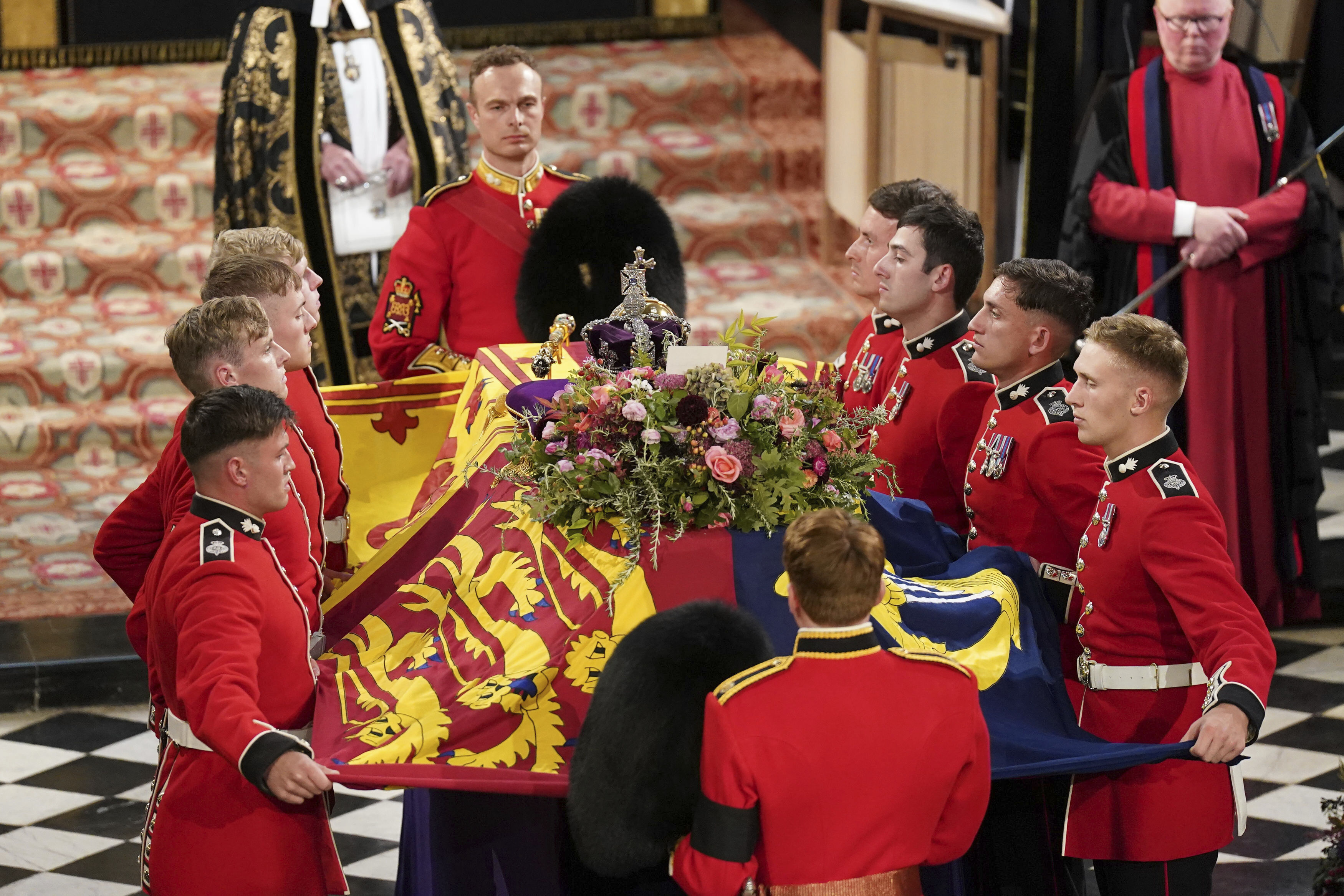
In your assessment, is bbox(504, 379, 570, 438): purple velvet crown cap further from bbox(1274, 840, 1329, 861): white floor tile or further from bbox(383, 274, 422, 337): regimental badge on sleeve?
bbox(1274, 840, 1329, 861): white floor tile

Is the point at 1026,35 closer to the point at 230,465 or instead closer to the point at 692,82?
the point at 692,82

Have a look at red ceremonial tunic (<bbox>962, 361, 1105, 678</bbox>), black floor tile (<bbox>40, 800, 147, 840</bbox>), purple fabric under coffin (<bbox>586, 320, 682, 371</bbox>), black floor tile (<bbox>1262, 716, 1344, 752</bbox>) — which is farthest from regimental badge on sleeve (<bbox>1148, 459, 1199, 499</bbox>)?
black floor tile (<bbox>40, 800, 147, 840</bbox>)

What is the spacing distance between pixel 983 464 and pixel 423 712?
1.29 metres

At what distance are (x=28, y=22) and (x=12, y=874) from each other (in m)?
5.57

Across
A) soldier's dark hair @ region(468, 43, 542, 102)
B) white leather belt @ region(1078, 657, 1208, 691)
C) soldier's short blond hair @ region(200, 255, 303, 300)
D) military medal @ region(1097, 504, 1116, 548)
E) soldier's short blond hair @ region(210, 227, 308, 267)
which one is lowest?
white leather belt @ region(1078, 657, 1208, 691)


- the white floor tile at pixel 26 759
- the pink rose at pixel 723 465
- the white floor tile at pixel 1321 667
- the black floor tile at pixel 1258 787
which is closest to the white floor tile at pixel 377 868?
the white floor tile at pixel 26 759

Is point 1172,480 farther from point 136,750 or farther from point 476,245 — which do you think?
point 136,750

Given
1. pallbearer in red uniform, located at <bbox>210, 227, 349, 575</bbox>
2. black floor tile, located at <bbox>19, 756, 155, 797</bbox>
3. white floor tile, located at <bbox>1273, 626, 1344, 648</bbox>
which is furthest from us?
white floor tile, located at <bbox>1273, 626, 1344, 648</bbox>

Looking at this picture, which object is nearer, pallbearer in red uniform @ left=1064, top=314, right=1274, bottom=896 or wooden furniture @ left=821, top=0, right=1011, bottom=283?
pallbearer in red uniform @ left=1064, top=314, right=1274, bottom=896

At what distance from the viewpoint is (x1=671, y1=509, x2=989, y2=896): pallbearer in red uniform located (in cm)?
236

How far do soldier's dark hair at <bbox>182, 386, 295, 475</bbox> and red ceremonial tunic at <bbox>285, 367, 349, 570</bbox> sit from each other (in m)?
0.70

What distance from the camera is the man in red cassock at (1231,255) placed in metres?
5.41

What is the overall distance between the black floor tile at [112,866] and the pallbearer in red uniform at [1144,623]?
224cm

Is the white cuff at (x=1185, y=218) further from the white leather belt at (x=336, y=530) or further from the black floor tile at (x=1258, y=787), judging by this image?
the white leather belt at (x=336, y=530)
